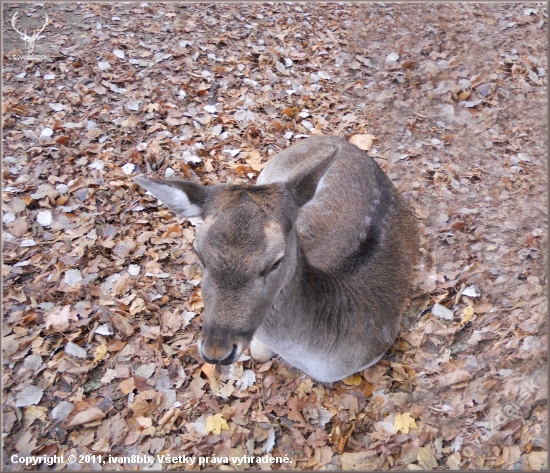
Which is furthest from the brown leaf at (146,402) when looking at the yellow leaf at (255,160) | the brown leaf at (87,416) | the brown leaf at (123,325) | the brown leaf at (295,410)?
the yellow leaf at (255,160)

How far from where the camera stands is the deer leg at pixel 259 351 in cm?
414

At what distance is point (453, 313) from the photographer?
4.34 meters

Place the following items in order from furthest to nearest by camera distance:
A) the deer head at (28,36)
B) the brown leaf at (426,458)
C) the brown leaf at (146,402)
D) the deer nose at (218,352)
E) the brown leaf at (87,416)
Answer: the deer head at (28,36) → the brown leaf at (146,402) → the brown leaf at (87,416) → the brown leaf at (426,458) → the deer nose at (218,352)

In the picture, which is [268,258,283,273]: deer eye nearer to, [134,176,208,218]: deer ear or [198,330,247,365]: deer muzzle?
→ [198,330,247,365]: deer muzzle

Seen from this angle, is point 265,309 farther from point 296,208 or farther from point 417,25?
point 417,25

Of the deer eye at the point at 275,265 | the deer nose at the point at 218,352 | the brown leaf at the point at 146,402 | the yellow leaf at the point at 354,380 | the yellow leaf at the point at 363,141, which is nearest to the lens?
the deer nose at the point at 218,352

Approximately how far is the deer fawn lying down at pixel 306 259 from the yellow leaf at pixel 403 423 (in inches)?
19.8

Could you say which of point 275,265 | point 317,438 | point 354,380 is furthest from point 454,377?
point 275,265

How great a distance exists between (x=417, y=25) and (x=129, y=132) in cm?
576

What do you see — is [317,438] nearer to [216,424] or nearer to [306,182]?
[216,424]

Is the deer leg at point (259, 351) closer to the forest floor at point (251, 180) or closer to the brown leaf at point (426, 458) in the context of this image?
the forest floor at point (251, 180)

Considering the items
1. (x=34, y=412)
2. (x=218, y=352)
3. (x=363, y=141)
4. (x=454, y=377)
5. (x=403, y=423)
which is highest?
(x=218, y=352)

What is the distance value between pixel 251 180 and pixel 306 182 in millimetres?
2899

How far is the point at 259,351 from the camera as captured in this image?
13.6 ft
